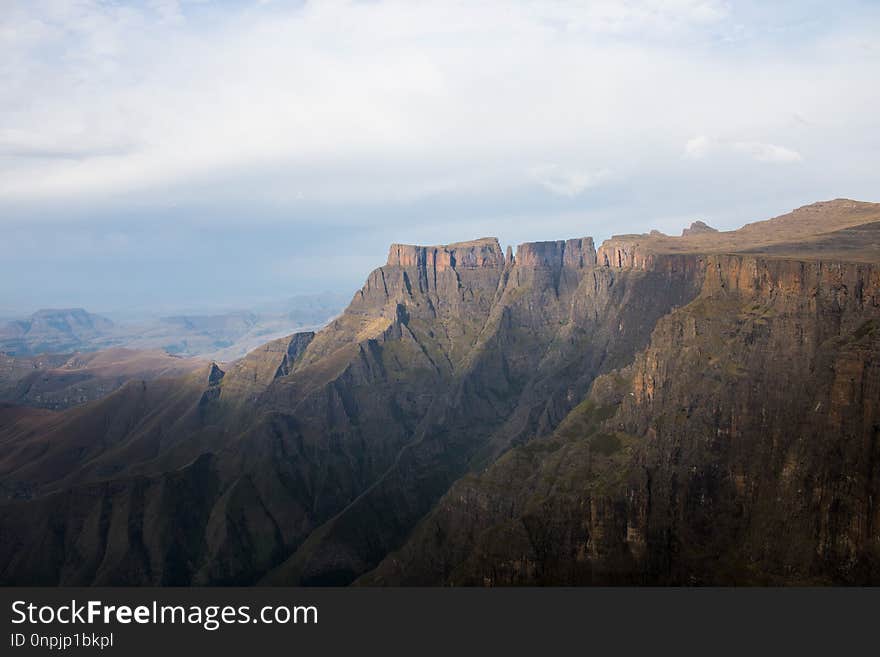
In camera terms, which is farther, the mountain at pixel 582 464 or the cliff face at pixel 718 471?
the mountain at pixel 582 464

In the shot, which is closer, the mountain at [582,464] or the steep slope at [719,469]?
the steep slope at [719,469]

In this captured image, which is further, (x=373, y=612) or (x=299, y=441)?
(x=299, y=441)

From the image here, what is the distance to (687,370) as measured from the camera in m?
109

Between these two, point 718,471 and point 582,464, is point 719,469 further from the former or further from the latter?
point 582,464

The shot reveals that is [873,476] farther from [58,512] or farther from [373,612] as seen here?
[58,512]

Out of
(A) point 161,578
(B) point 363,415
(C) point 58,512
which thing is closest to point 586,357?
(B) point 363,415

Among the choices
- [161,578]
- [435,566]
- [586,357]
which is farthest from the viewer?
[586,357]

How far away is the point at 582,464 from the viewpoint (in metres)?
106

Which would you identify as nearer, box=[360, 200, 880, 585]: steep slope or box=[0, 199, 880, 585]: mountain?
box=[360, 200, 880, 585]: steep slope

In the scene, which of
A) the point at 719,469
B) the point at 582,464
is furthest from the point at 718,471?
the point at 582,464

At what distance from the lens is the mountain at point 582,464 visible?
83.0m

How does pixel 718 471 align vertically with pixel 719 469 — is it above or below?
below

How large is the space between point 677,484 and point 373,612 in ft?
183

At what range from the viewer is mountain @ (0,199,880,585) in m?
83.0
